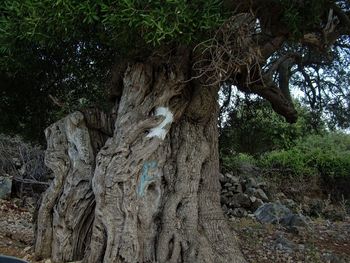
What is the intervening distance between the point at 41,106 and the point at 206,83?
3.20 m

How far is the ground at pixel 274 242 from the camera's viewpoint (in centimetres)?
586

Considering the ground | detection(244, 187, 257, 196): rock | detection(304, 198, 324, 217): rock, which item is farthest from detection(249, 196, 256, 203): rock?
the ground

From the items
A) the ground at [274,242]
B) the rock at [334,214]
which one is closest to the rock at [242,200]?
the rock at [334,214]

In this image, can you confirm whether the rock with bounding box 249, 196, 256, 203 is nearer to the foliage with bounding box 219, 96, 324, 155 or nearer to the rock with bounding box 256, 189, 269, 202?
A: the rock with bounding box 256, 189, 269, 202

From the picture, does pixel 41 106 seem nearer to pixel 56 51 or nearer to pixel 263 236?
pixel 56 51

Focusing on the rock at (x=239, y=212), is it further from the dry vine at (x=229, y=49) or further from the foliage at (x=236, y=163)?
the dry vine at (x=229, y=49)

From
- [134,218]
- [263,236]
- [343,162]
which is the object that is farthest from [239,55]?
[343,162]

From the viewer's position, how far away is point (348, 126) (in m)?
8.52

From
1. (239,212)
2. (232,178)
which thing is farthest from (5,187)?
(232,178)

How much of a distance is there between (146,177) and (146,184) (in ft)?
0.23

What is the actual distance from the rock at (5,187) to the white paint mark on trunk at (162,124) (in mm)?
6614

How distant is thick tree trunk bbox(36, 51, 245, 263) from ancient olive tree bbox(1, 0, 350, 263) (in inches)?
0.4

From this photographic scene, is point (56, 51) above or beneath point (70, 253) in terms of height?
above

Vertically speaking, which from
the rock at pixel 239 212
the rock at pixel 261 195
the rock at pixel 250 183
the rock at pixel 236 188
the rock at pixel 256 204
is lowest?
the rock at pixel 239 212
